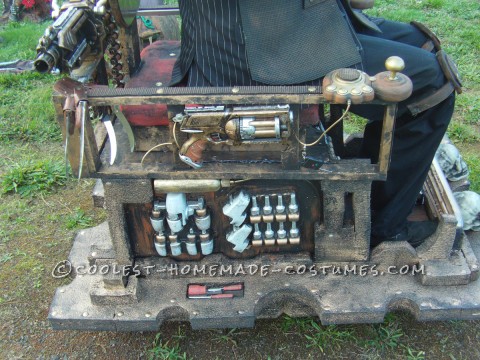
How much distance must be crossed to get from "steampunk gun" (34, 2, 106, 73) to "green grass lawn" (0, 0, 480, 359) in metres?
1.47

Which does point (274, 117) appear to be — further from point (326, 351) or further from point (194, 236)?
point (326, 351)

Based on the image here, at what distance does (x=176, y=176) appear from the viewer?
2.73 meters

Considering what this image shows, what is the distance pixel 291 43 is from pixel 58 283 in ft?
6.71

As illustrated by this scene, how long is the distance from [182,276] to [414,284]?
120 centimetres

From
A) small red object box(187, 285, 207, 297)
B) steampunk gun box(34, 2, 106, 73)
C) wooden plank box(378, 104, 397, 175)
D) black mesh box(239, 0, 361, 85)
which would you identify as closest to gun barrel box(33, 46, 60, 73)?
steampunk gun box(34, 2, 106, 73)

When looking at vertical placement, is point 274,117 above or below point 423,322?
above

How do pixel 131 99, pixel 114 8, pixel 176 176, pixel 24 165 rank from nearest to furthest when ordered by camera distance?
pixel 131 99, pixel 176 176, pixel 114 8, pixel 24 165

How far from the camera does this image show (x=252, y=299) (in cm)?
291

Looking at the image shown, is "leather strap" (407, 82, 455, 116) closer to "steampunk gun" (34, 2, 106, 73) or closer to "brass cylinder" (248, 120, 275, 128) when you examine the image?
"brass cylinder" (248, 120, 275, 128)

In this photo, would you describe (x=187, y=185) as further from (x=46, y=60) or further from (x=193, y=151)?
(x=46, y=60)

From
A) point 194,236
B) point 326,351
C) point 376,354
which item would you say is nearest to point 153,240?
Answer: point 194,236

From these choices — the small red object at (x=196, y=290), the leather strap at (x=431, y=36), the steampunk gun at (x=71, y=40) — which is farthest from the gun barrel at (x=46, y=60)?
the leather strap at (x=431, y=36)

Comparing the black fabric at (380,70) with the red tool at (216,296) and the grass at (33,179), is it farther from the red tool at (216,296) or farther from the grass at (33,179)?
the grass at (33,179)

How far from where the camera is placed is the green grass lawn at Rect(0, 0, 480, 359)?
3031mm
